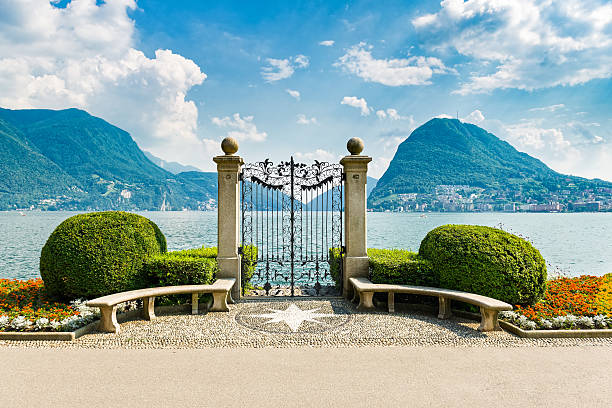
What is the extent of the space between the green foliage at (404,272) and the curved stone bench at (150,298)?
3.24 meters

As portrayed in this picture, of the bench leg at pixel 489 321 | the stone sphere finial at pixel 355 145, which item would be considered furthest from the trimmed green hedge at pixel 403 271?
the stone sphere finial at pixel 355 145

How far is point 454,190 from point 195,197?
126 m

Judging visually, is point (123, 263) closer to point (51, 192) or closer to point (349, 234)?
point (349, 234)

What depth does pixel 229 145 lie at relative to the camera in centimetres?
771

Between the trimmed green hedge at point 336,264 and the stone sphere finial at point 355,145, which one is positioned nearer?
the stone sphere finial at point 355,145

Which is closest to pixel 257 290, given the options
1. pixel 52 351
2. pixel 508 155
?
pixel 52 351

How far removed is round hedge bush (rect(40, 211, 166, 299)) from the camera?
20.9ft

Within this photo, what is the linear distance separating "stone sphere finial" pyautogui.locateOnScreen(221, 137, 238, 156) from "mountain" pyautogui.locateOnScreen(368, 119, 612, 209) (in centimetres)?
12926

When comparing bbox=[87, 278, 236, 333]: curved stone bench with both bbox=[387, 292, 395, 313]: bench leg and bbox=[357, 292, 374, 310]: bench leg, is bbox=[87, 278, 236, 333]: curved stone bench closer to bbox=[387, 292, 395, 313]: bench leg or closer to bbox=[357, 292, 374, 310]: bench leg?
bbox=[357, 292, 374, 310]: bench leg

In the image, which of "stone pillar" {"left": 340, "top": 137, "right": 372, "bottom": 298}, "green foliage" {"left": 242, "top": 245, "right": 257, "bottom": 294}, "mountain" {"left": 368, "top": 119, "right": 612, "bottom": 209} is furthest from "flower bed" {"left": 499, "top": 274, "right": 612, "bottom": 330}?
"mountain" {"left": 368, "top": 119, "right": 612, "bottom": 209}

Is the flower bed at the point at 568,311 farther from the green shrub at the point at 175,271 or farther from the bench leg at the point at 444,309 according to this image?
the green shrub at the point at 175,271

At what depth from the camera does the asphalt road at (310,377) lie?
3.48 metres

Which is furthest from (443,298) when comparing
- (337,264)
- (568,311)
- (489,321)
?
(337,264)

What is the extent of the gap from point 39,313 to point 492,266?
8.20 m
